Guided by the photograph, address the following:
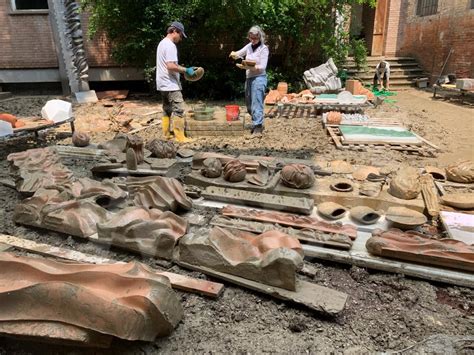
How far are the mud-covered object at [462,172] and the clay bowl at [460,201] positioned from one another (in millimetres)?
505

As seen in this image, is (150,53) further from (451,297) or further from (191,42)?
(451,297)

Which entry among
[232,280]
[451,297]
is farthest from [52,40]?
[451,297]

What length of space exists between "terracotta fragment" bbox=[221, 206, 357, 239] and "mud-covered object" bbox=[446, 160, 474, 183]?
1.65 m

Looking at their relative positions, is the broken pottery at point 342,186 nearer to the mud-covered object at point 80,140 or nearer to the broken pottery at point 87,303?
the broken pottery at point 87,303

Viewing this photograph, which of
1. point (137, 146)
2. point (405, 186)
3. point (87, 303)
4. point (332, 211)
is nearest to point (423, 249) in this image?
point (332, 211)

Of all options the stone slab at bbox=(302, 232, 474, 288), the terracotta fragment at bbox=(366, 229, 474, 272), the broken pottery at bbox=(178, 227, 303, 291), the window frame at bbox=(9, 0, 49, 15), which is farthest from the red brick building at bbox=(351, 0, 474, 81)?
the broken pottery at bbox=(178, 227, 303, 291)

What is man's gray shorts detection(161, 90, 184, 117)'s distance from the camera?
5.62 meters

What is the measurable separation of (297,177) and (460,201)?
4.39ft

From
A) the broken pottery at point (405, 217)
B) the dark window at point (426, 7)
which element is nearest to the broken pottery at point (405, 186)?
the broken pottery at point (405, 217)

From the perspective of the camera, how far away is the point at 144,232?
254cm

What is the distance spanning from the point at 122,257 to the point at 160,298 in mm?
924

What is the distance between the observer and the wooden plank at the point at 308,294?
1990 mm

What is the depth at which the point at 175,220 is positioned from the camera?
2.69 metres

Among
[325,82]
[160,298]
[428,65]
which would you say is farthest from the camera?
[428,65]
